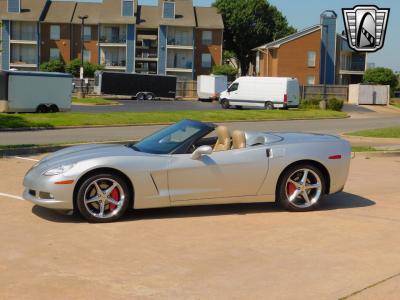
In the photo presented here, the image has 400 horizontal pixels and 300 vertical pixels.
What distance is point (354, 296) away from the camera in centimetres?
467

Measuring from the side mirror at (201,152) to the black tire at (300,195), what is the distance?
1.10 m

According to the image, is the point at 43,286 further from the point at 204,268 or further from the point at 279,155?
the point at 279,155

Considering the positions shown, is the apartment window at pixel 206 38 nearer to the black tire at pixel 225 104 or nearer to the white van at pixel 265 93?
the black tire at pixel 225 104

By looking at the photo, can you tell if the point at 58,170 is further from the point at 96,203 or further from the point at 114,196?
the point at 114,196

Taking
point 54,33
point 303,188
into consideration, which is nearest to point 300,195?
point 303,188

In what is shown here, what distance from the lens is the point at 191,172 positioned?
746 centimetres

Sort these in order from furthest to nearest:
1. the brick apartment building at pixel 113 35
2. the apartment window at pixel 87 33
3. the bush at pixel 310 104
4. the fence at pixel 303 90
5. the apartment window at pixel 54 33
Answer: the apartment window at pixel 87 33, the apartment window at pixel 54 33, the brick apartment building at pixel 113 35, the fence at pixel 303 90, the bush at pixel 310 104

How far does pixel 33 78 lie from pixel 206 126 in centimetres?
2480

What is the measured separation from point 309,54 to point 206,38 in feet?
45.9

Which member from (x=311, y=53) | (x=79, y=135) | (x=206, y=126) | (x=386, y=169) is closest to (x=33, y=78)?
(x=79, y=135)

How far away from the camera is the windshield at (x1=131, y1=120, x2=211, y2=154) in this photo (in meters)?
7.64

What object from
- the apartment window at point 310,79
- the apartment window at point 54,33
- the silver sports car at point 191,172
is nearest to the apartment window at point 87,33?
the apartment window at point 54,33

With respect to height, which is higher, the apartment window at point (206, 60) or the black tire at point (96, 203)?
the apartment window at point (206, 60)

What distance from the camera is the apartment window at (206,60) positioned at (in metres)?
75.2
